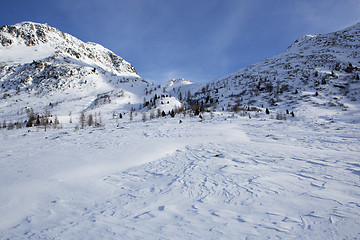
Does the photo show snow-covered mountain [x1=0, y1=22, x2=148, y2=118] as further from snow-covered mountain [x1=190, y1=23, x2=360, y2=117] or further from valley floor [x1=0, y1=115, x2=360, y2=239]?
valley floor [x1=0, y1=115, x2=360, y2=239]

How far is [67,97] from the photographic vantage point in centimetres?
7406

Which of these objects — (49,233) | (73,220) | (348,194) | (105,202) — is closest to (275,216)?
(348,194)

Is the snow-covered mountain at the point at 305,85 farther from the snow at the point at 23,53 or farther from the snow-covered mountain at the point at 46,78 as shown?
the snow at the point at 23,53

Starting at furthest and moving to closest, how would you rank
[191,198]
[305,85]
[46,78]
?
1. [46,78]
2. [305,85]
3. [191,198]

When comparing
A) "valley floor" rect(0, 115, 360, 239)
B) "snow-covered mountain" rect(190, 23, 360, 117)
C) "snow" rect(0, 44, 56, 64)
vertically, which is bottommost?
"valley floor" rect(0, 115, 360, 239)

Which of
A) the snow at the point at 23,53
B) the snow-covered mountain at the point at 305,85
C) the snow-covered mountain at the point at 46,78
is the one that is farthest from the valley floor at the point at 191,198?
the snow at the point at 23,53

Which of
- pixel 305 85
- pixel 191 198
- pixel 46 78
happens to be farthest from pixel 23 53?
pixel 305 85

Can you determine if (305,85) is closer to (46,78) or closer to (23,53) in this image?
(46,78)

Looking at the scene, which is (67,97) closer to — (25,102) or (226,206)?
(25,102)

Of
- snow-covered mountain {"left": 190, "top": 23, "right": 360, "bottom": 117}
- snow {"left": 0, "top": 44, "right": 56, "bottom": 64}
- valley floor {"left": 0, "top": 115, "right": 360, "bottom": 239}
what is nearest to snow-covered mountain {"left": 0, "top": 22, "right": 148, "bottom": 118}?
snow {"left": 0, "top": 44, "right": 56, "bottom": 64}

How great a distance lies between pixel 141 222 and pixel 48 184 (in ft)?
18.7

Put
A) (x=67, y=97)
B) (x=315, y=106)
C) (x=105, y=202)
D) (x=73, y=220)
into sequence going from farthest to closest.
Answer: (x=67, y=97)
(x=315, y=106)
(x=105, y=202)
(x=73, y=220)

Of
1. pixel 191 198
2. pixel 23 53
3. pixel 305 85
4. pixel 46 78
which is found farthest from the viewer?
pixel 23 53

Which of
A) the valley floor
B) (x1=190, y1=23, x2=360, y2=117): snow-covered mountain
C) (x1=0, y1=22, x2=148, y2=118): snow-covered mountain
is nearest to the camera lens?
the valley floor
